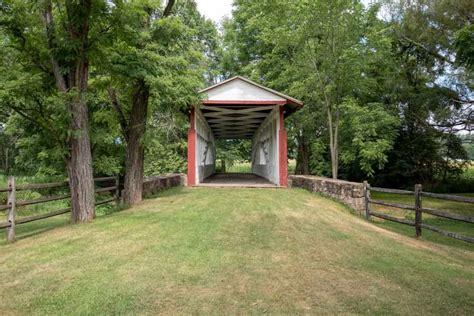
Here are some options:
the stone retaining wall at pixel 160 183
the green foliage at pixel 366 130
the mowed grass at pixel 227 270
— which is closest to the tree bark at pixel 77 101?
the mowed grass at pixel 227 270

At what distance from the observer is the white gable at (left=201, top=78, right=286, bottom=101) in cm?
1462

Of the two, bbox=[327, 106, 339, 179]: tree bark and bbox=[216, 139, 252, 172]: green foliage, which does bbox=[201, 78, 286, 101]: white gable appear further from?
bbox=[216, 139, 252, 172]: green foliage

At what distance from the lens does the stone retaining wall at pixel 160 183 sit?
1162 cm

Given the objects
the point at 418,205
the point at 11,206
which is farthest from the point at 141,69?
the point at 418,205

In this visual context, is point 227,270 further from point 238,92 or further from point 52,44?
point 238,92

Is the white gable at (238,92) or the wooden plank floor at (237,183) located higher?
the white gable at (238,92)

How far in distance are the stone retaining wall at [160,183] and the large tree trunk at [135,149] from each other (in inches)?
39.7

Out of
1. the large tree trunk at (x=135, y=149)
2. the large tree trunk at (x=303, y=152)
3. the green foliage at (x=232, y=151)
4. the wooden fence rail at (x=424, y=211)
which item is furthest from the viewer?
the green foliage at (x=232, y=151)

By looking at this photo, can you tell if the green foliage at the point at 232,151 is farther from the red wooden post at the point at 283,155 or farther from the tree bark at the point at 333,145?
the red wooden post at the point at 283,155

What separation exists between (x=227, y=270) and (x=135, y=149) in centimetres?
677

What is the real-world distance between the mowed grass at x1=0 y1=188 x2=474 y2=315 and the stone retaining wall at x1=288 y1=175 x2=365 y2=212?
9.52 feet

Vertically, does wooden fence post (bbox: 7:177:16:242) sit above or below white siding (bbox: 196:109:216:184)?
below

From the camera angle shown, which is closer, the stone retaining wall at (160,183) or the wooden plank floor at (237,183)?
the stone retaining wall at (160,183)

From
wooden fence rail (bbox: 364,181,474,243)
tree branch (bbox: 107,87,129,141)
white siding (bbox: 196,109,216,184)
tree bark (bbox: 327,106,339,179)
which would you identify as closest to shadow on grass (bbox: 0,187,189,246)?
tree branch (bbox: 107,87,129,141)
